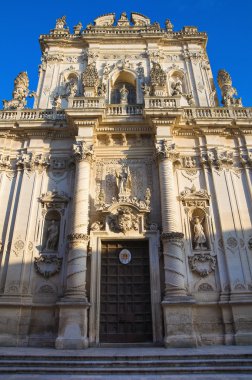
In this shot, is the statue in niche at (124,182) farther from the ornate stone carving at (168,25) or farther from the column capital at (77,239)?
the ornate stone carving at (168,25)

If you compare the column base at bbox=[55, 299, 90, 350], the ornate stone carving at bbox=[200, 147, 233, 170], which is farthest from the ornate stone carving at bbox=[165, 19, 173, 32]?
the column base at bbox=[55, 299, 90, 350]

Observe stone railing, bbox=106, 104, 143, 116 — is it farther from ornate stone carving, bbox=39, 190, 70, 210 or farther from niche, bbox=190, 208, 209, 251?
niche, bbox=190, 208, 209, 251

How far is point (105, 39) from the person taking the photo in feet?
59.9

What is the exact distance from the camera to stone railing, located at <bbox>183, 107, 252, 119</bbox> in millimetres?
13773

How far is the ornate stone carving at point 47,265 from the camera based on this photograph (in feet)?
35.4

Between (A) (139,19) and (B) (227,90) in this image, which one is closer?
(B) (227,90)

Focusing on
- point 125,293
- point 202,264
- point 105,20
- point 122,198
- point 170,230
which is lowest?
point 125,293

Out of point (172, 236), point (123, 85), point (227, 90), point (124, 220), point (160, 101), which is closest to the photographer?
point (172, 236)

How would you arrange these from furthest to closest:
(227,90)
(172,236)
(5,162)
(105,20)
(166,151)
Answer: (105,20) → (227,90) → (5,162) → (166,151) → (172,236)

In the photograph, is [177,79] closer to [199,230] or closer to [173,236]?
[199,230]

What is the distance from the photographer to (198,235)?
1129 cm

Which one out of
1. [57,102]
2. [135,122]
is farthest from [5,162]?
[135,122]

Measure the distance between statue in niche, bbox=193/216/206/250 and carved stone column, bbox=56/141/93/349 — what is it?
4.06 metres

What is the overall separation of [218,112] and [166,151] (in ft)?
12.4
